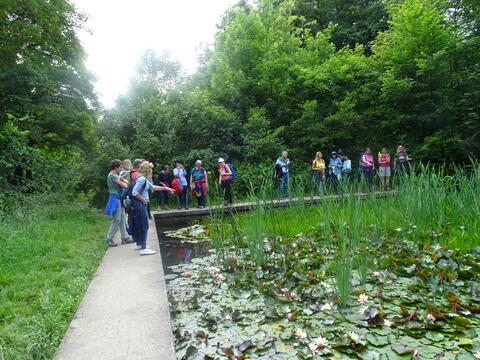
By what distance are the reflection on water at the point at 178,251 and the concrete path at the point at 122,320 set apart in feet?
2.34

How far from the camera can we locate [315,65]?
17312 mm

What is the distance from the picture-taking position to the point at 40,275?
440 centimetres

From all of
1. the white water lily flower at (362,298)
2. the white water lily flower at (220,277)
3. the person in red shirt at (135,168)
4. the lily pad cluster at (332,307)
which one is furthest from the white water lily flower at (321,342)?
the person in red shirt at (135,168)

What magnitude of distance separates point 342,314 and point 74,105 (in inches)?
543

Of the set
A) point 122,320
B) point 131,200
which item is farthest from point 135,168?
point 122,320

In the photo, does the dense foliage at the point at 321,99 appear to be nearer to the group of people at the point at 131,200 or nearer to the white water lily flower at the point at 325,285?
the group of people at the point at 131,200

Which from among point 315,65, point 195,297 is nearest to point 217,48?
point 315,65

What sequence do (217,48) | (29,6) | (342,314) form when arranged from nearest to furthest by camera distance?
(342,314) → (29,6) → (217,48)

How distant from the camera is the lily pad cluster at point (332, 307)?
248 cm

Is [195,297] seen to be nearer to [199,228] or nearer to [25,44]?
[199,228]

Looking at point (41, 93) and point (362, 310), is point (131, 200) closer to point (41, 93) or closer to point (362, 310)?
point (362, 310)

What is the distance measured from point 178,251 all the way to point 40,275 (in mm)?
2228

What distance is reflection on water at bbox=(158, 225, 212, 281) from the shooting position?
17.5ft

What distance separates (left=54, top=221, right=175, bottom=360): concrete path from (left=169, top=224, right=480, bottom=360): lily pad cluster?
21 cm
